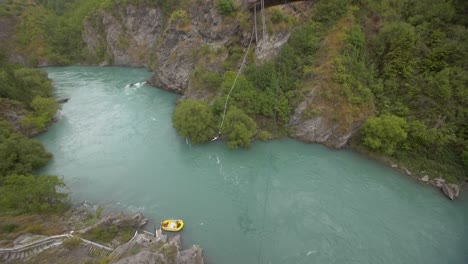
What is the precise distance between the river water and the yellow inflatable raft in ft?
1.89

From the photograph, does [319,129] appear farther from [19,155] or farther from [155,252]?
[19,155]

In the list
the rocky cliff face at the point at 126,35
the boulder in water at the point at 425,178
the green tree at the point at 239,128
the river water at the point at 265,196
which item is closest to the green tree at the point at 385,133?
the river water at the point at 265,196

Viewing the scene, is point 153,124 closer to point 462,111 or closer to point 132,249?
point 132,249

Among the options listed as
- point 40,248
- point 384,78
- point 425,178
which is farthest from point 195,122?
point 425,178

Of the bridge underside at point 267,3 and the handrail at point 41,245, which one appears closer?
the handrail at point 41,245

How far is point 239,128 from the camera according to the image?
77.2 ft

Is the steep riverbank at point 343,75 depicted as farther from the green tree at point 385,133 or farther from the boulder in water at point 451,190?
the boulder in water at point 451,190

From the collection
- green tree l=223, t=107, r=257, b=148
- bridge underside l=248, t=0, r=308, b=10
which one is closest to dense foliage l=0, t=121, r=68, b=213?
green tree l=223, t=107, r=257, b=148

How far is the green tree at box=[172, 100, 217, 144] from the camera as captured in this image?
24375mm

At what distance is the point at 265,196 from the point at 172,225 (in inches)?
292

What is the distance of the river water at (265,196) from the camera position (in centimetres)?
1570

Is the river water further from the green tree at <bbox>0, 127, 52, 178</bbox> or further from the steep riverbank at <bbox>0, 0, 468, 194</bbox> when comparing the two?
the steep riverbank at <bbox>0, 0, 468, 194</bbox>

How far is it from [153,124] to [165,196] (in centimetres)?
1270

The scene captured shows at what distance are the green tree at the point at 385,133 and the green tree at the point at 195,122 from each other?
15025 millimetres
